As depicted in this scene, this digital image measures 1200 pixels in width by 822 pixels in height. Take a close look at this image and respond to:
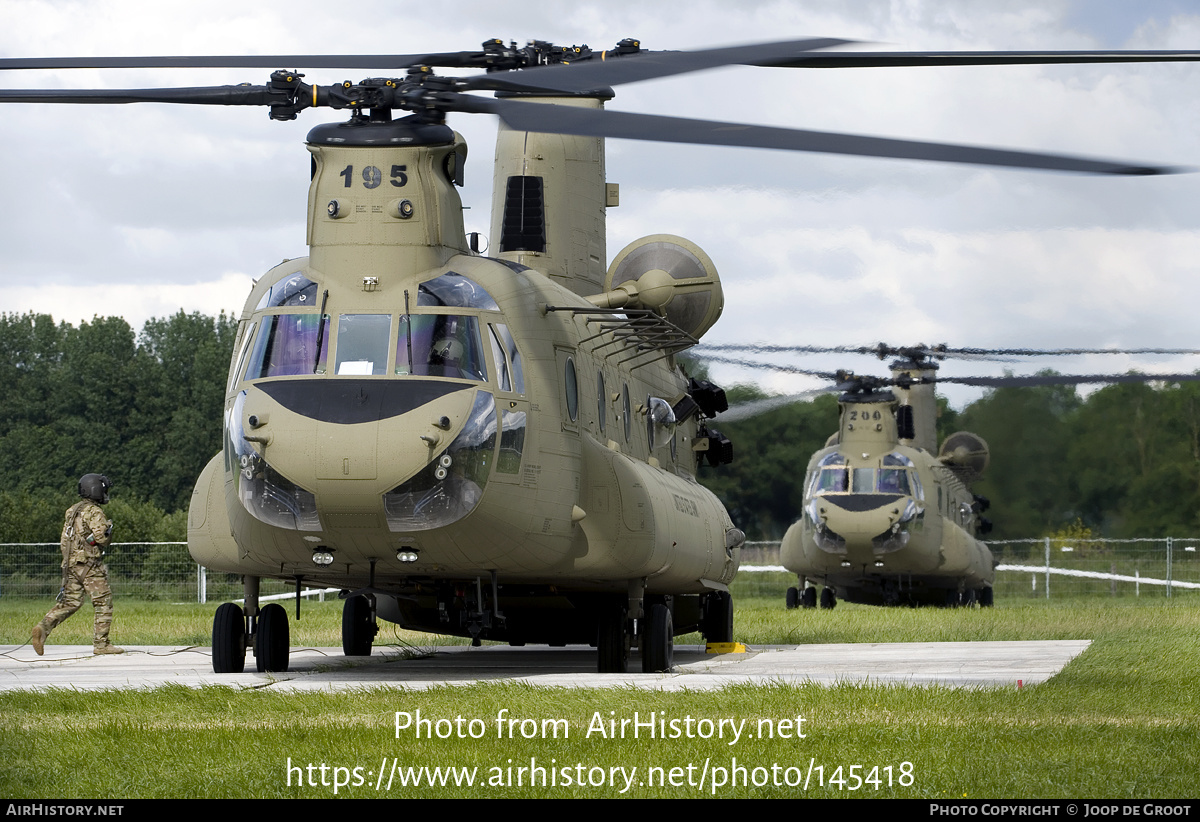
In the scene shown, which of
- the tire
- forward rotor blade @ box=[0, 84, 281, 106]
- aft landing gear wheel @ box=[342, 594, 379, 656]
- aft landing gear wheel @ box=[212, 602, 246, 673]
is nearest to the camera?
forward rotor blade @ box=[0, 84, 281, 106]

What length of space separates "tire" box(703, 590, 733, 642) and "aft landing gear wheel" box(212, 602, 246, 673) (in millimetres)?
5714

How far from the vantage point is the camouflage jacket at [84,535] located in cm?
1684

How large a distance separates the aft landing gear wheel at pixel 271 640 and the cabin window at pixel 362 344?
8.70ft

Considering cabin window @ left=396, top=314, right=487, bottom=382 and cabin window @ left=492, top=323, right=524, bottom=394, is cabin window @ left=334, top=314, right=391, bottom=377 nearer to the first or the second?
cabin window @ left=396, top=314, right=487, bottom=382

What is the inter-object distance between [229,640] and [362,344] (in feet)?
10.2

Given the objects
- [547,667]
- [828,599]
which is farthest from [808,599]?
[547,667]

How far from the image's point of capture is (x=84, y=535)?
1684cm

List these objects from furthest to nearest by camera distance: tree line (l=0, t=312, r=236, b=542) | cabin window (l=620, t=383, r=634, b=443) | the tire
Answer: tree line (l=0, t=312, r=236, b=542)
the tire
cabin window (l=620, t=383, r=634, b=443)

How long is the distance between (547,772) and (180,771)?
162cm

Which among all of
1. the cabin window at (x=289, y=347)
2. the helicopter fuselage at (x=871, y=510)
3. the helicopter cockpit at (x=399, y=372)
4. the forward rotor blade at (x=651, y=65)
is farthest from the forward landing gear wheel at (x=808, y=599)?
the forward rotor blade at (x=651, y=65)

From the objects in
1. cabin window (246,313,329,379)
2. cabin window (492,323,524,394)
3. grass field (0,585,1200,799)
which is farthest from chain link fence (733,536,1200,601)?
grass field (0,585,1200,799)

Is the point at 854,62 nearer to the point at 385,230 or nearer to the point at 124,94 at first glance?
the point at 385,230

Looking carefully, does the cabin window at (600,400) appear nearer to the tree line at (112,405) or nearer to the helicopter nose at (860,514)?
the helicopter nose at (860,514)

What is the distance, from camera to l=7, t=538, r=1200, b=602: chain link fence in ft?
112
